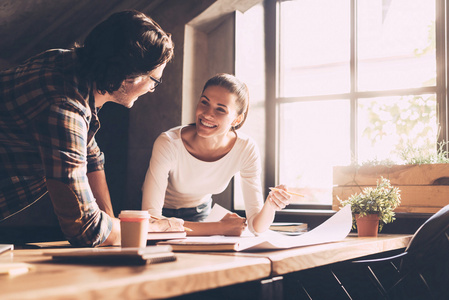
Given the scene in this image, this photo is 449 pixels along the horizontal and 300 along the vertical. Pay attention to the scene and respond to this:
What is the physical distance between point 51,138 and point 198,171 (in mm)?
1101

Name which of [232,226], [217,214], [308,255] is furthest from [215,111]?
[308,255]

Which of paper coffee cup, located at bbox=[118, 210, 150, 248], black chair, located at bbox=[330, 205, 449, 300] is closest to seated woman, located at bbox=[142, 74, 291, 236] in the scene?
black chair, located at bbox=[330, 205, 449, 300]

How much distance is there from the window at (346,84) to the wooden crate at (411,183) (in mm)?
393

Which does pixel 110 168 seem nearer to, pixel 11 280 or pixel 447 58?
pixel 447 58

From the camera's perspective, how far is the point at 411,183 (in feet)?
8.00

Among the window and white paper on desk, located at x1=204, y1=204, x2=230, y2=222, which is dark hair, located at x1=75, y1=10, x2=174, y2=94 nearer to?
white paper on desk, located at x1=204, y1=204, x2=230, y2=222

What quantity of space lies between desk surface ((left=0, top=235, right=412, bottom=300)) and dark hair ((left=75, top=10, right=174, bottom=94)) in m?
0.61

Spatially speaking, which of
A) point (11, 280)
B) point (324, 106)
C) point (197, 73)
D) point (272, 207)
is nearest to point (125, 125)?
point (197, 73)

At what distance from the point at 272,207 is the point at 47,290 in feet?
4.94

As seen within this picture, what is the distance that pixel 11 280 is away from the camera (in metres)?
0.67

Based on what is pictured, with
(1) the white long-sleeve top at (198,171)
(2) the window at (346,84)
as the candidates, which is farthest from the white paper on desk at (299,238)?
(2) the window at (346,84)

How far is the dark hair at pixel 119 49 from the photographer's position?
56.8 inches

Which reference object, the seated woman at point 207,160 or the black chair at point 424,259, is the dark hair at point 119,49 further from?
the black chair at point 424,259

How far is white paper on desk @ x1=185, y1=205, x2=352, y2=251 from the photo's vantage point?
113 centimetres
